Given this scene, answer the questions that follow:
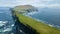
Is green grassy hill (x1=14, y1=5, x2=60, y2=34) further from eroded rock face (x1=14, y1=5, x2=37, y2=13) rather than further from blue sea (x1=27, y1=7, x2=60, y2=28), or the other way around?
blue sea (x1=27, y1=7, x2=60, y2=28)

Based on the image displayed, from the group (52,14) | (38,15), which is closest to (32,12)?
(38,15)

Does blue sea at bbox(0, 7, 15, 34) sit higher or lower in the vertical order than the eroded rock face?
lower

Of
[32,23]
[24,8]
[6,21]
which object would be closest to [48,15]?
[32,23]

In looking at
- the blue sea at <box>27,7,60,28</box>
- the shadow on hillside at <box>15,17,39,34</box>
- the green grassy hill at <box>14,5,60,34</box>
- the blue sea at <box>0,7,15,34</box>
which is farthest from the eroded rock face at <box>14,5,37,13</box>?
the shadow on hillside at <box>15,17,39,34</box>

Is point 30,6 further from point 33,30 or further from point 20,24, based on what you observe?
point 33,30

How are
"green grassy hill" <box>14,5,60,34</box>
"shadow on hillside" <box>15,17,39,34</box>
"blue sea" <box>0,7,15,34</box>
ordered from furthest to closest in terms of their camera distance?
"blue sea" <box>0,7,15,34</box>, "shadow on hillside" <box>15,17,39,34</box>, "green grassy hill" <box>14,5,60,34</box>

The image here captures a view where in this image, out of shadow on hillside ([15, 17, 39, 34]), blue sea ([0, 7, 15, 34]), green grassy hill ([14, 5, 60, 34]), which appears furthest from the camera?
blue sea ([0, 7, 15, 34])

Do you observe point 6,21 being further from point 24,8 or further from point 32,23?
point 32,23

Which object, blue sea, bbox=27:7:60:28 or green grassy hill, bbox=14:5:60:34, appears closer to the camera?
green grassy hill, bbox=14:5:60:34
